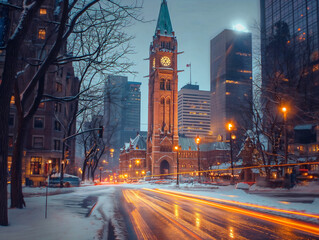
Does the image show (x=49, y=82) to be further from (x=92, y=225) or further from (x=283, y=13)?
(x=283, y=13)

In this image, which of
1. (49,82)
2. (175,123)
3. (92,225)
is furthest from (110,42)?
(175,123)

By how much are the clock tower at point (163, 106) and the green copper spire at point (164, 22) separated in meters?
0.39

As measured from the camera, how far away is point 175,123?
11319 centimetres

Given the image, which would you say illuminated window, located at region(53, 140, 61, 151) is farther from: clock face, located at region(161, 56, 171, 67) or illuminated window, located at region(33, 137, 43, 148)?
clock face, located at region(161, 56, 171, 67)

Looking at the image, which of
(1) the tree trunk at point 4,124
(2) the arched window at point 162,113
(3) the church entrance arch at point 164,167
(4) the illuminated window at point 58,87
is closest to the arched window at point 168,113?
(2) the arched window at point 162,113

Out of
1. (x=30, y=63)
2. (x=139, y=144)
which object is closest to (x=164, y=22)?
(x=139, y=144)

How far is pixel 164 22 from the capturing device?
120375 mm

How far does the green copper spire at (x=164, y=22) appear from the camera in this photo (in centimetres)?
11906

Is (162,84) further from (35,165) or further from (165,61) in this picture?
(35,165)

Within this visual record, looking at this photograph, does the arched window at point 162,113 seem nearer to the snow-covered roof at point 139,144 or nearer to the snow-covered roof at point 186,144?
the snow-covered roof at point 139,144

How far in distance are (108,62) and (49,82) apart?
1577 inches

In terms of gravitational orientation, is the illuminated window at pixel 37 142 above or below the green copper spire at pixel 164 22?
below

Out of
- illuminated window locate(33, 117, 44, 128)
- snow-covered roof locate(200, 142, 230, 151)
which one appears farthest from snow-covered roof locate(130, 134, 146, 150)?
illuminated window locate(33, 117, 44, 128)

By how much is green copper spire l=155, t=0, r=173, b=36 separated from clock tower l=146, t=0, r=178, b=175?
0.39 m
